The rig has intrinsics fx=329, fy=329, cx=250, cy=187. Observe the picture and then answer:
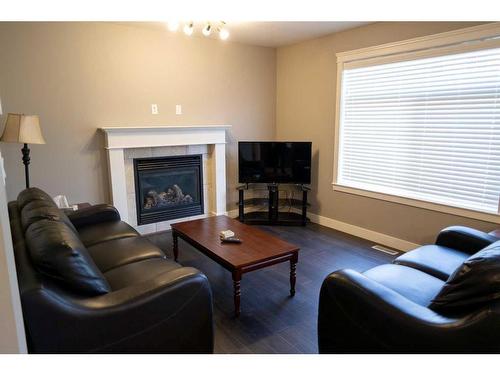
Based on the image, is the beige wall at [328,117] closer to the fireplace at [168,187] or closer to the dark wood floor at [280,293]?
the dark wood floor at [280,293]

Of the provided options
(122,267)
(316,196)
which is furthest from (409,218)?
(122,267)

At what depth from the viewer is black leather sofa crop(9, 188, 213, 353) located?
134cm

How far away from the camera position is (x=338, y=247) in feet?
12.0

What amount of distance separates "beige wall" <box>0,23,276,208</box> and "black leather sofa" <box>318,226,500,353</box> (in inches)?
118

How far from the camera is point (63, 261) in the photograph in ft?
4.67

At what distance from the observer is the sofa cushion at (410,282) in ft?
5.84

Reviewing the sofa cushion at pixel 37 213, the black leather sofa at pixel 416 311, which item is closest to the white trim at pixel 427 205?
the black leather sofa at pixel 416 311

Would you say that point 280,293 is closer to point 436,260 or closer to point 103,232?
point 436,260

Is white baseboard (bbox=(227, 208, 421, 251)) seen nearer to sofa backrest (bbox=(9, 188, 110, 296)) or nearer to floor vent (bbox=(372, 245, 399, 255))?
floor vent (bbox=(372, 245, 399, 255))

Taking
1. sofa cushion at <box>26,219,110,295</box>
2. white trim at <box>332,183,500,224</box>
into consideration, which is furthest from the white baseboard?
sofa cushion at <box>26,219,110,295</box>

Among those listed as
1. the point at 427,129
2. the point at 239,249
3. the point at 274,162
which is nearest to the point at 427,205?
the point at 427,129
